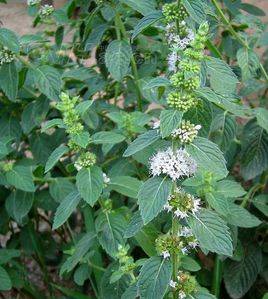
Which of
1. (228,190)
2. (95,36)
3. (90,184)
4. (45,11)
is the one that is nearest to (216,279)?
(228,190)

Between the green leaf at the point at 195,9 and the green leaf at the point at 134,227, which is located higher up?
the green leaf at the point at 195,9

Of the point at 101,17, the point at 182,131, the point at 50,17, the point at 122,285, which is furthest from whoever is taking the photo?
the point at 50,17

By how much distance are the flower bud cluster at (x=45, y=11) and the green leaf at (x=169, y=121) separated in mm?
1073

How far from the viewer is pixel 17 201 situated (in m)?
2.04

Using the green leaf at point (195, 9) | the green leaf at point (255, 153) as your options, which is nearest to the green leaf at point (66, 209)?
the green leaf at point (195, 9)

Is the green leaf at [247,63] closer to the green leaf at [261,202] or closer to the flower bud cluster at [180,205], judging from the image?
the green leaf at [261,202]

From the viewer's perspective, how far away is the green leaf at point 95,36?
185 centimetres

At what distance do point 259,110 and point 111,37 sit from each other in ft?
1.92

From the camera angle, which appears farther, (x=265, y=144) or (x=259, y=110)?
(x=265, y=144)

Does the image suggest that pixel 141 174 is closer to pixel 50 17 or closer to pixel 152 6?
pixel 152 6

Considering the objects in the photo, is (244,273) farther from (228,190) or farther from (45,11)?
(45,11)

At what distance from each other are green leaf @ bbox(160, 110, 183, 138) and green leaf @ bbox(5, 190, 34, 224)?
99 centimetres

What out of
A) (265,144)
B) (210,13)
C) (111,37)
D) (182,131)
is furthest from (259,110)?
(182,131)

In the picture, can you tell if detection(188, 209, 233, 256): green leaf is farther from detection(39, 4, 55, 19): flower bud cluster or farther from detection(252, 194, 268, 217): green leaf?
detection(39, 4, 55, 19): flower bud cluster
